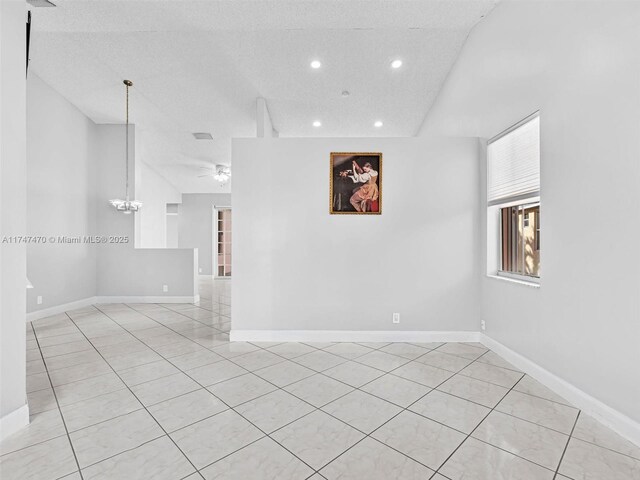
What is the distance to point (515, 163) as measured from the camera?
9.53 feet

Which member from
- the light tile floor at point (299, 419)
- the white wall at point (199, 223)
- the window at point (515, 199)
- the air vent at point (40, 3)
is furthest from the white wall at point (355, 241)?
the white wall at point (199, 223)

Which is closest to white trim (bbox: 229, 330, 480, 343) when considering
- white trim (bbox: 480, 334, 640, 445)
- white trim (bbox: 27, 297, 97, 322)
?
white trim (bbox: 480, 334, 640, 445)

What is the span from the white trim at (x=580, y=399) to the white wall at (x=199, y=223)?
929 cm

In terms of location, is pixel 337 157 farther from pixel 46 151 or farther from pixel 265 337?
pixel 46 151

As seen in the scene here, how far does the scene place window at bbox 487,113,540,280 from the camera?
2.69 m

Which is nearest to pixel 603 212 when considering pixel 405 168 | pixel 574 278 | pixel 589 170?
pixel 589 170

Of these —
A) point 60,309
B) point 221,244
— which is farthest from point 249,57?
point 221,244

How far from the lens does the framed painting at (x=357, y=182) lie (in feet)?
11.4

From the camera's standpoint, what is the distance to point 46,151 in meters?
4.63

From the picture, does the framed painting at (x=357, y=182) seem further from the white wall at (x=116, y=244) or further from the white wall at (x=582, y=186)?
the white wall at (x=116, y=244)

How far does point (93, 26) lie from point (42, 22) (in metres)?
0.51

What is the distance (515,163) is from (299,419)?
2944mm

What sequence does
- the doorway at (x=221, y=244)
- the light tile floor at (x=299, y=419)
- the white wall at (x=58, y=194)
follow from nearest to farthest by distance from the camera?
the light tile floor at (x=299, y=419), the white wall at (x=58, y=194), the doorway at (x=221, y=244)

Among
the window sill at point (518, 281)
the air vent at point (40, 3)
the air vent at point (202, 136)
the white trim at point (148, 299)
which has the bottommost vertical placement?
the white trim at point (148, 299)
